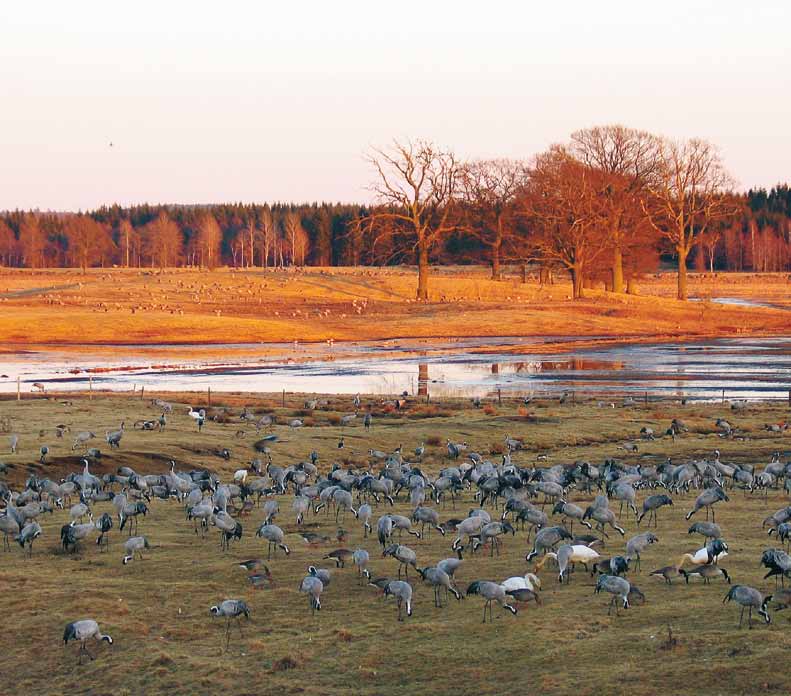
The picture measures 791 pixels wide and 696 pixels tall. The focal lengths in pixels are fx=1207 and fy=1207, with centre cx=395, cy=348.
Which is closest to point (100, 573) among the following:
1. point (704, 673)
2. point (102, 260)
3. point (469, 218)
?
point (704, 673)

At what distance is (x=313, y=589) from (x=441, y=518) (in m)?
5.86

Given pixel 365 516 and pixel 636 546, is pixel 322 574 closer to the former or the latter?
pixel 365 516

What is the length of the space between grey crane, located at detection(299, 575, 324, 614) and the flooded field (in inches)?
1263

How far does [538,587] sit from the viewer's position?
45.7ft

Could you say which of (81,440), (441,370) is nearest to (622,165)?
(441,370)

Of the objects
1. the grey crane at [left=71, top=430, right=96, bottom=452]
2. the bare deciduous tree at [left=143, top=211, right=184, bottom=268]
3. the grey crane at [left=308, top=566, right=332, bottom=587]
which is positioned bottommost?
the grey crane at [left=71, top=430, right=96, bottom=452]

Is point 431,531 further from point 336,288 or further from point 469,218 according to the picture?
point 469,218

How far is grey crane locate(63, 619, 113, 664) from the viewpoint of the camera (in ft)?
40.1

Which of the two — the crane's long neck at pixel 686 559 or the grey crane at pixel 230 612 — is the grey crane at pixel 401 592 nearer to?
the grey crane at pixel 230 612

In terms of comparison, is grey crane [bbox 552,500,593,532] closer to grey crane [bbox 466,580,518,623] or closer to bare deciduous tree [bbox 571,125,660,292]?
grey crane [bbox 466,580,518,623]

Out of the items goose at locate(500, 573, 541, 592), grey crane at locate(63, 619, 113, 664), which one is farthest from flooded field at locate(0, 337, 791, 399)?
grey crane at locate(63, 619, 113, 664)

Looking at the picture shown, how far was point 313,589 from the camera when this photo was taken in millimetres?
13359

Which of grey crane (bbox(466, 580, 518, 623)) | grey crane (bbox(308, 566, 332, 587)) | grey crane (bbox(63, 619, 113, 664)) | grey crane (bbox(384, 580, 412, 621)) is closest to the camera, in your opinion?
grey crane (bbox(63, 619, 113, 664))

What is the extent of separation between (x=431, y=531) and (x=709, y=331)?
229 feet
